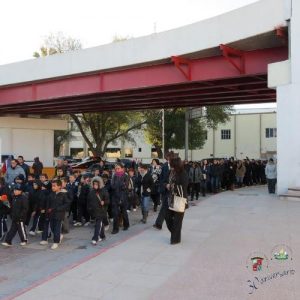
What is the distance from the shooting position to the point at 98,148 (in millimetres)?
43625

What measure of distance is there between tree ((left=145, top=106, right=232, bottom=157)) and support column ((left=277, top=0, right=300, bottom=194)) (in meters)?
29.9

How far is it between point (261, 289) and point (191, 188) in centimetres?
1202

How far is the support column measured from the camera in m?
15.2

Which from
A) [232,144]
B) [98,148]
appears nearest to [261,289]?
[98,148]

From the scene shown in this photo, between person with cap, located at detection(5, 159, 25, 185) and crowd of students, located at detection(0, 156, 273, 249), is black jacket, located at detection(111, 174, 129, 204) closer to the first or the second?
crowd of students, located at detection(0, 156, 273, 249)

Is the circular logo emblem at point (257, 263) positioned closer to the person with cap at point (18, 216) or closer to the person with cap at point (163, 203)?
the person with cap at point (163, 203)

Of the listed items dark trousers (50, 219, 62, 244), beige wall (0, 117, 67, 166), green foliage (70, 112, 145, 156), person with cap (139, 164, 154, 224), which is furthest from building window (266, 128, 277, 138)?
dark trousers (50, 219, 62, 244)

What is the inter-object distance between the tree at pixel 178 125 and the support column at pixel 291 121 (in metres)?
29.9

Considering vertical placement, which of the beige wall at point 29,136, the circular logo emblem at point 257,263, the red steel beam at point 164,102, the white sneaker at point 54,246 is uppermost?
the red steel beam at point 164,102

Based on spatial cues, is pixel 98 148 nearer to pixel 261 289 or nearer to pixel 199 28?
pixel 199 28

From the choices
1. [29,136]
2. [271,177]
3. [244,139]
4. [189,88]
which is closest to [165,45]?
[189,88]

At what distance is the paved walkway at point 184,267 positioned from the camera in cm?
608

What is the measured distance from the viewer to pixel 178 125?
48531mm

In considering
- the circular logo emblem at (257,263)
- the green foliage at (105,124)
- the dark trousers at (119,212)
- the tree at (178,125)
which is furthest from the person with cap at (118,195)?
the tree at (178,125)
